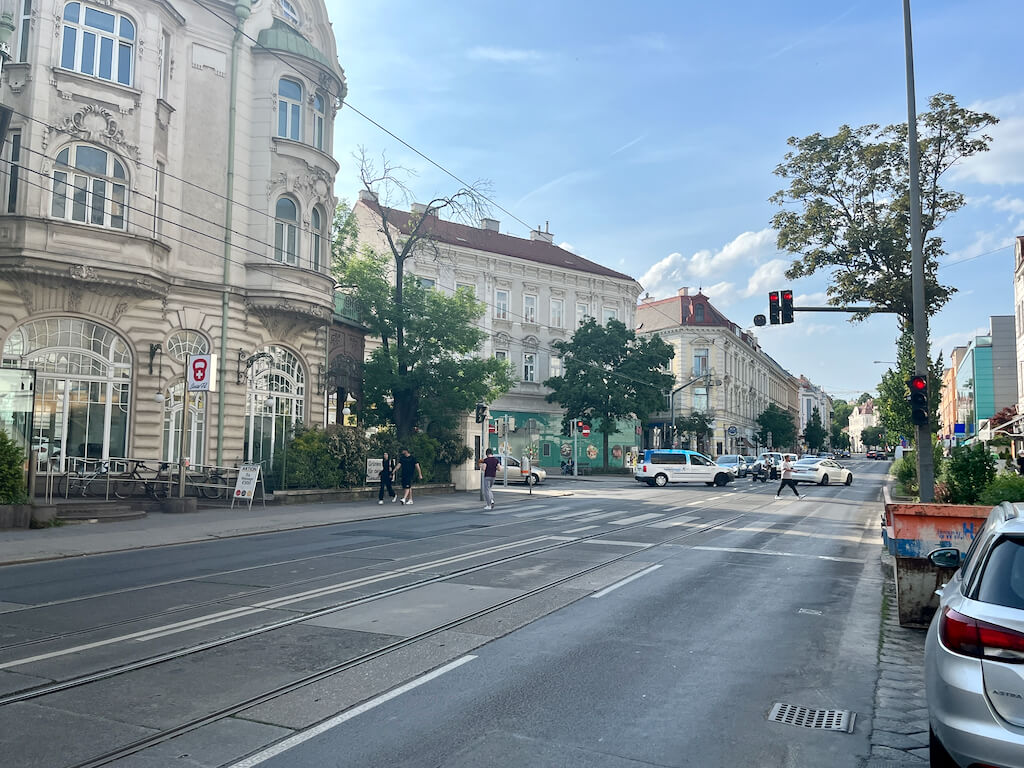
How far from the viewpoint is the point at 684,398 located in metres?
74.7

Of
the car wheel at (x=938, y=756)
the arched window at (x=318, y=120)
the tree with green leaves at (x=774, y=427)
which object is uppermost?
the arched window at (x=318, y=120)

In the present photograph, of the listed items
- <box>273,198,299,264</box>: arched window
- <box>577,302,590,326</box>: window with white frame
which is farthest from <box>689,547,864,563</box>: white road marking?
<box>577,302,590,326</box>: window with white frame

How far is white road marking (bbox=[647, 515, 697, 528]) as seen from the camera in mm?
18703

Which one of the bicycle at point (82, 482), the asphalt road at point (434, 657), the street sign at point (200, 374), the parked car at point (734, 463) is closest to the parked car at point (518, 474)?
the parked car at point (734, 463)

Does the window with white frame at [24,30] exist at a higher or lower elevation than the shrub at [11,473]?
higher

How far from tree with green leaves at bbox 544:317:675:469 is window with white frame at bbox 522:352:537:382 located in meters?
2.13

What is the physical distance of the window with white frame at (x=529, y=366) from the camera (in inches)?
2249

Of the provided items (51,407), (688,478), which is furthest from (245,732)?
(688,478)

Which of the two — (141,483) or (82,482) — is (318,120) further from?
(82,482)

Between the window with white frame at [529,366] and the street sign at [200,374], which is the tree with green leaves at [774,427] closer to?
the window with white frame at [529,366]

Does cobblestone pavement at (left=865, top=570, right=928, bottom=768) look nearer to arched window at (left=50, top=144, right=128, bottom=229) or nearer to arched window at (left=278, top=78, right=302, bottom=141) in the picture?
arched window at (left=50, top=144, right=128, bottom=229)

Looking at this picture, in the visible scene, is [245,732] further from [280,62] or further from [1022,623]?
[280,62]

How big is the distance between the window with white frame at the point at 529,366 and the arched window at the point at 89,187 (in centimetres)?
3666

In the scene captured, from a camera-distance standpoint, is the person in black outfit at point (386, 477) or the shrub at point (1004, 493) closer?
the shrub at point (1004, 493)
